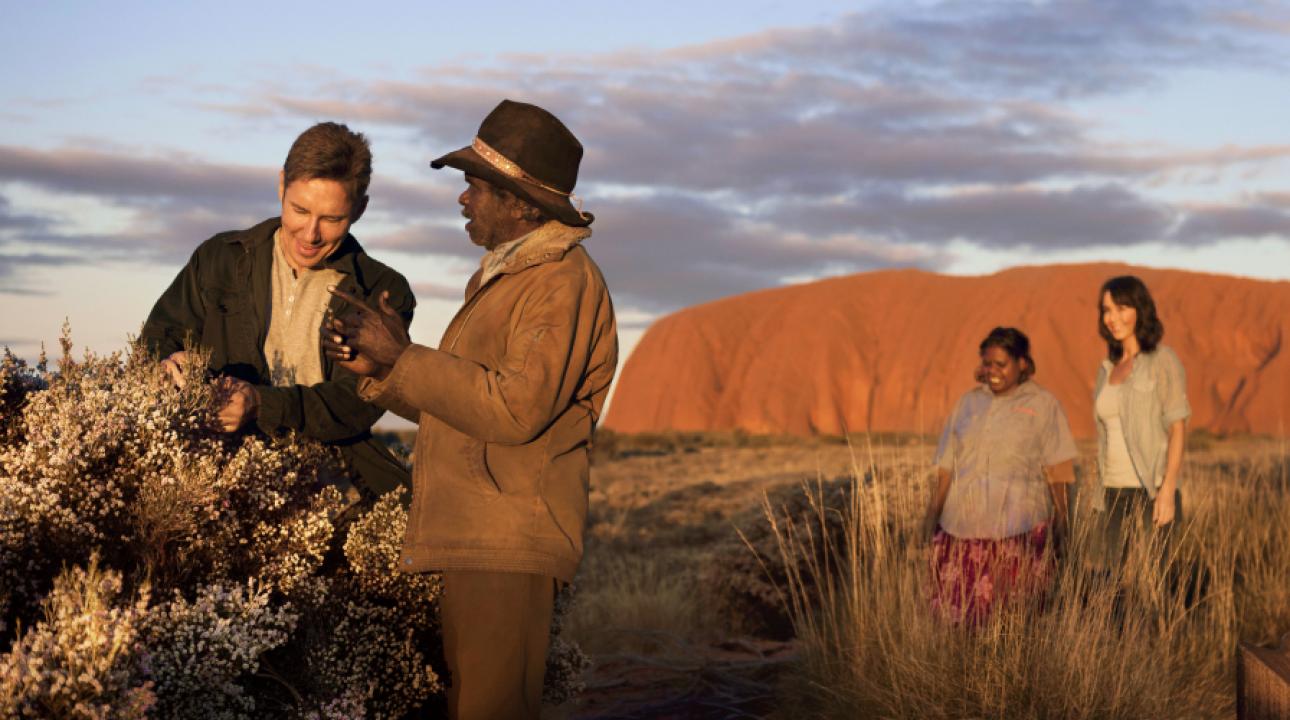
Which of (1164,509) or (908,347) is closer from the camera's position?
(1164,509)

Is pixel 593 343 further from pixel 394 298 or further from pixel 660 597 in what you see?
pixel 660 597

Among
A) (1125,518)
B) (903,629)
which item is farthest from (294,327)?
(1125,518)

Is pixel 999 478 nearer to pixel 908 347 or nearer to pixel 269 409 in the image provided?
pixel 269 409

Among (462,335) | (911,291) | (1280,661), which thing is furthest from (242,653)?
(911,291)

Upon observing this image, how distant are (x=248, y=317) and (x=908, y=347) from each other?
57167 mm

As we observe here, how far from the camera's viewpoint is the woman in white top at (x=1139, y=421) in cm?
754

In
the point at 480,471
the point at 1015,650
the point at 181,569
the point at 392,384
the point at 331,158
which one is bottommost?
the point at 1015,650

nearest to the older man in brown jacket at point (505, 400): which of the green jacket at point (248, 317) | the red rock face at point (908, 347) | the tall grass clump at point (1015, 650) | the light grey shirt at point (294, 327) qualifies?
the green jacket at point (248, 317)

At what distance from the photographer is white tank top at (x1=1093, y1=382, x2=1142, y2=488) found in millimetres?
7617

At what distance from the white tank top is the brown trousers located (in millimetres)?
5003

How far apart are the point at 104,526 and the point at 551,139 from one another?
1581 millimetres

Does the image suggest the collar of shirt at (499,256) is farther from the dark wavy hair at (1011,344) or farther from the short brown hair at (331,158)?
the dark wavy hair at (1011,344)

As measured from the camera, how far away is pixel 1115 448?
7660 mm

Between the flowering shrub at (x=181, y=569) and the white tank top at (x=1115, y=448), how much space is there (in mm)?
4921
